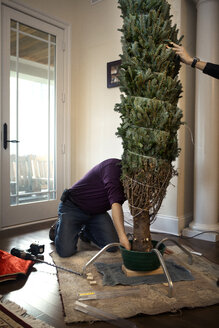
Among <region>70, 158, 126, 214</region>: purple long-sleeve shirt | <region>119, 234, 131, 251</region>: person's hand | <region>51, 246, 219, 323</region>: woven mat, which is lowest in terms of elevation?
<region>51, 246, 219, 323</region>: woven mat

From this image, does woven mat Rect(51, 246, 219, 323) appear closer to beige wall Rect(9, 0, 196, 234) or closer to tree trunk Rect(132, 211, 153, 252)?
tree trunk Rect(132, 211, 153, 252)

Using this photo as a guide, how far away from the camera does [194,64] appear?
6.66 feet

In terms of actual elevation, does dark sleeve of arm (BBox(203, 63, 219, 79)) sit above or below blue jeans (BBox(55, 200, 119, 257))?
above

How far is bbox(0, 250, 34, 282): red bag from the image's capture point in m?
1.90

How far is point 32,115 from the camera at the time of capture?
3.60 metres

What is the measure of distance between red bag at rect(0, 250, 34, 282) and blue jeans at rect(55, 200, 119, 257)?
335mm

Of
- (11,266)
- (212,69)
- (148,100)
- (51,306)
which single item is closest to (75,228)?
(11,266)

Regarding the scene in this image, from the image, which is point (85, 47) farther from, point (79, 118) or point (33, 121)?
point (33, 121)

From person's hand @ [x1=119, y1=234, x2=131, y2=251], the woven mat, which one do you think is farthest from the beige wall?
person's hand @ [x1=119, y1=234, x2=131, y2=251]

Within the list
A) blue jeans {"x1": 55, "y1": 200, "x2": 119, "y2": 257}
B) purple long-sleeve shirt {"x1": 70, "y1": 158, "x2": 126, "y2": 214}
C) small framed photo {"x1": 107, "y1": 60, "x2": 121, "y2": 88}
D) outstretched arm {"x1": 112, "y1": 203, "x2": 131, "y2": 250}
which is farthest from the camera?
small framed photo {"x1": 107, "y1": 60, "x2": 121, "y2": 88}

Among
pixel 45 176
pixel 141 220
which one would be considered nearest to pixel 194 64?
pixel 141 220

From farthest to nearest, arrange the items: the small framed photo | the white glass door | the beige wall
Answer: the small framed photo, the white glass door, the beige wall

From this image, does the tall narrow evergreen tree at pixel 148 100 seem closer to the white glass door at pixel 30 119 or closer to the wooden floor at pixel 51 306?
the wooden floor at pixel 51 306

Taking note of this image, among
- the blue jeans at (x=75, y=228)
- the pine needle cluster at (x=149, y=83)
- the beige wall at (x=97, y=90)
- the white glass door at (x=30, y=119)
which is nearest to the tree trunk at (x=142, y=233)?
the pine needle cluster at (x=149, y=83)
